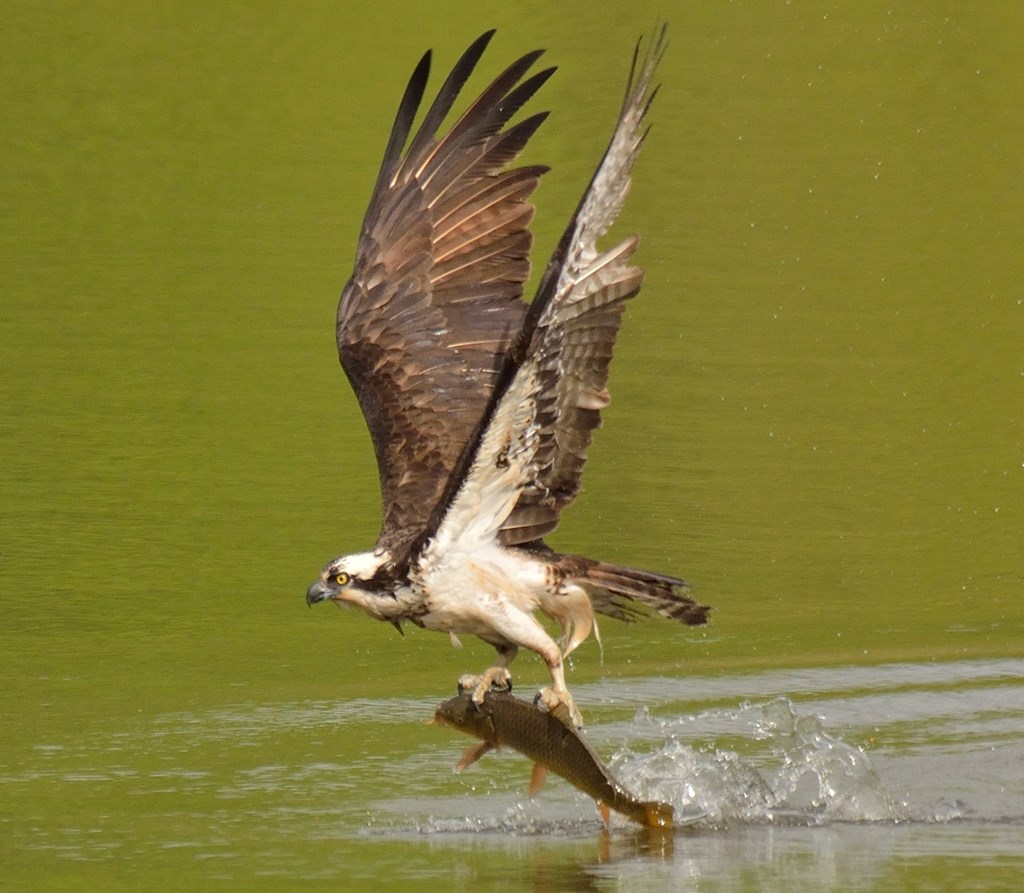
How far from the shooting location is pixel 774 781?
8.64m

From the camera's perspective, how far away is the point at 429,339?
9719 millimetres

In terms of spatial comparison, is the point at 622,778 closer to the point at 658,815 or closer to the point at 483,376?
the point at 658,815

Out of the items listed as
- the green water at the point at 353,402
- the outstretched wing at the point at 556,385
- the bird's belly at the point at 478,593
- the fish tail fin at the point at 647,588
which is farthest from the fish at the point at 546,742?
the outstretched wing at the point at 556,385

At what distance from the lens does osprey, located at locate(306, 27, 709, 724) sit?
765 centimetres

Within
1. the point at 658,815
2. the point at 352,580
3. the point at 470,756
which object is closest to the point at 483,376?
the point at 352,580

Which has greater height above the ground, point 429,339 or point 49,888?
point 429,339

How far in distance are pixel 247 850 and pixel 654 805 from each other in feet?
4.62

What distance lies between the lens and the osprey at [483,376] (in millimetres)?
7648

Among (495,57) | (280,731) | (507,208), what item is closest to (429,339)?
(507,208)

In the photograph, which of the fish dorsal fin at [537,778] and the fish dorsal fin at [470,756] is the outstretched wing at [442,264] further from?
the fish dorsal fin at [537,778]

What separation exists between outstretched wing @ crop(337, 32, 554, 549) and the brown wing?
37.3 inches

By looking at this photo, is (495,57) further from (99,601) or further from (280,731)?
(280,731)

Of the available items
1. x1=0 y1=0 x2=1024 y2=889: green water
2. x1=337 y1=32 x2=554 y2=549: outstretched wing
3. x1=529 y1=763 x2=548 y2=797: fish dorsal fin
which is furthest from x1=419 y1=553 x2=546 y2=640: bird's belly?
x1=337 y1=32 x2=554 y2=549: outstretched wing

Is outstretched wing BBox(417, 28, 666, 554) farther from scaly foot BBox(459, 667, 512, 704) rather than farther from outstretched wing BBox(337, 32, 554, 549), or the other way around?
outstretched wing BBox(337, 32, 554, 549)
